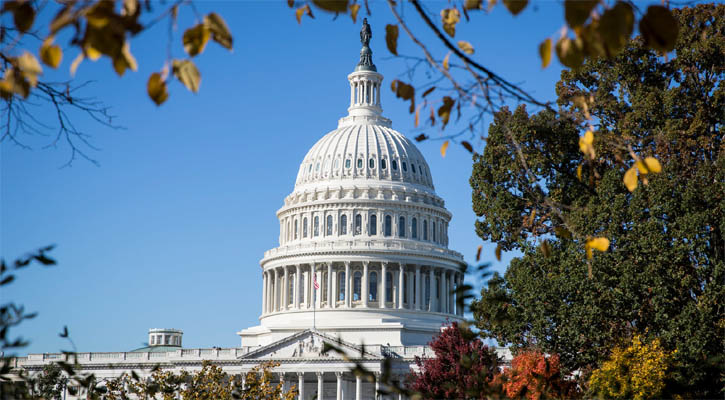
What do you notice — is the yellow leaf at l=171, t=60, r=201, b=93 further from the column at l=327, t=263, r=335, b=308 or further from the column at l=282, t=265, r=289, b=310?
the column at l=282, t=265, r=289, b=310

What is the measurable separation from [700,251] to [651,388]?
7288mm

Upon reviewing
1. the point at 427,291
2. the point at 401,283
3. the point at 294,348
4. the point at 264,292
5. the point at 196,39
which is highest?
the point at 264,292

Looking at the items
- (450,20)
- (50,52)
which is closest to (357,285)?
(450,20)

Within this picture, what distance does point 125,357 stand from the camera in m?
112

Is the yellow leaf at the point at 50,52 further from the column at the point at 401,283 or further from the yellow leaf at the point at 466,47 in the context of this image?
the column at the point at 401,283

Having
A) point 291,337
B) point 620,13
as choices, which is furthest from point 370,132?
point 620,13

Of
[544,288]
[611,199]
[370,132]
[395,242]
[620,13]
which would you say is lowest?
[620,13]

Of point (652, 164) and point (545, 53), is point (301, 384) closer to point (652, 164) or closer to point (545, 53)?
point (652, 164)

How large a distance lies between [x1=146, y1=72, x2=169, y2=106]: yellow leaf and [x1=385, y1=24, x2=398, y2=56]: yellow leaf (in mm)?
2613

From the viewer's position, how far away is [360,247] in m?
119

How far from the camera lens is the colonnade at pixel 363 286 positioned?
118 m

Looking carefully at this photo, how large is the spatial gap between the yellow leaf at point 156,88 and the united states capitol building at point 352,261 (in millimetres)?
98312

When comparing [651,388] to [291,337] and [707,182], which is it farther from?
[291,337]

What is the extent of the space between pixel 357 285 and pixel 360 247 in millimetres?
5379
